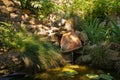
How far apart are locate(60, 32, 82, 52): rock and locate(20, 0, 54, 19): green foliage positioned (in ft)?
4.99

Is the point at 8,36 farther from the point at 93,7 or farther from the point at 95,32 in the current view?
the point at 93,7

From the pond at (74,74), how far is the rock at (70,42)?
0.78 metres

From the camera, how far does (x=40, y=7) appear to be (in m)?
9.93

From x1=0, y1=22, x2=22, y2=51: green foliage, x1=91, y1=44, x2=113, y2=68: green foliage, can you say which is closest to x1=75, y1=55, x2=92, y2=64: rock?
x1=91, y1=44, x2=113, y2=68: green foliage

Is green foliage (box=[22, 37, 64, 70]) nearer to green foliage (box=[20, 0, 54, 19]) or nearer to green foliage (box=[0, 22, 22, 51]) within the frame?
green foliage (box=[0, 22, 22, 51])

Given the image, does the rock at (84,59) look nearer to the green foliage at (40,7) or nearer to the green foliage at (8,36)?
the green foliage at (8,36)

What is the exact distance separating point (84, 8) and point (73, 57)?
8.41 feet

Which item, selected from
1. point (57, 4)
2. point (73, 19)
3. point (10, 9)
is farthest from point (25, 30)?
point (57, 4)

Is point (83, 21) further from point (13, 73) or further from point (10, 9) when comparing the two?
point (13, 73)

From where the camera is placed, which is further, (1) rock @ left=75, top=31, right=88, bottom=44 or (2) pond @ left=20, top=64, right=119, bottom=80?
(1) rock @ left=75, top=31, right=88, bottom=44

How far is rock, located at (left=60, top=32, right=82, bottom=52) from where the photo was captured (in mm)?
8547

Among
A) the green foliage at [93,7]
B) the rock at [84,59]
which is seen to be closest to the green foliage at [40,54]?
the rock at [84,59]

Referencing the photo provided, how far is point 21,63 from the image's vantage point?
23.5 ft

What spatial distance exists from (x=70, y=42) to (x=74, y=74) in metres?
1.52
